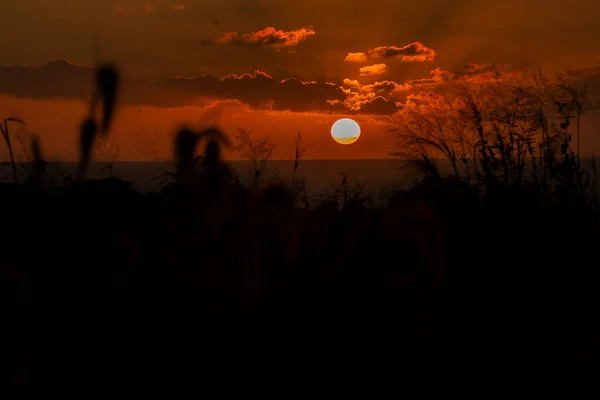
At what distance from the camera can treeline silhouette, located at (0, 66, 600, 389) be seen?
184 cm

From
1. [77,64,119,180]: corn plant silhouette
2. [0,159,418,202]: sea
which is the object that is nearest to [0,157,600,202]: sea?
[0,159,418,202]: sea

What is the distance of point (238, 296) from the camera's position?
2.15m

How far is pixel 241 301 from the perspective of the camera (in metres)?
2.16

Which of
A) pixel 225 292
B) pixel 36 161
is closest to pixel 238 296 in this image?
pixel 225 292

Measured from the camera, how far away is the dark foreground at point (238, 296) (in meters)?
1.95

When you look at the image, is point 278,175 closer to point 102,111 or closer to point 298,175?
point 298,175

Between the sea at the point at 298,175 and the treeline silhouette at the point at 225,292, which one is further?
the sea at the point at 298,175

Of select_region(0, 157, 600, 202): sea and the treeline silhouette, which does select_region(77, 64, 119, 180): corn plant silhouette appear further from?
select_region(0, 157, 600, 202): sea

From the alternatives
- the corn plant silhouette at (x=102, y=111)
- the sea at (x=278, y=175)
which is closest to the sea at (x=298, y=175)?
the sea at (x=278, y=175)

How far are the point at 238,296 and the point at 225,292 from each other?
2.3 inches

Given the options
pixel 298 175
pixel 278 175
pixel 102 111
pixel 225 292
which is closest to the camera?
pixel 102 111

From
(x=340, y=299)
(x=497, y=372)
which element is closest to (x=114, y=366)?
(x=340, y=299)

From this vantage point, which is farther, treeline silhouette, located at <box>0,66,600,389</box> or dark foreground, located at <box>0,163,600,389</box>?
dark foreground, located at <box>0,163,600,389</box>

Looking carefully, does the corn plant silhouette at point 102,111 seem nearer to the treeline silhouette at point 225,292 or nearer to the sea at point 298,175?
the treeline silhouette at point 225,292
